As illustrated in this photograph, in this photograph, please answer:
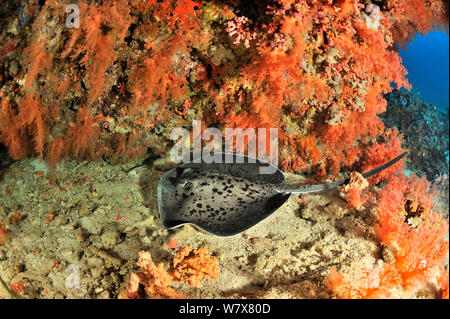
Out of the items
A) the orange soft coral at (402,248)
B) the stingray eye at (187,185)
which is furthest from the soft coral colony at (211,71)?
the stingray eye at (187,185)

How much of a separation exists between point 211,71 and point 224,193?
1666 mm

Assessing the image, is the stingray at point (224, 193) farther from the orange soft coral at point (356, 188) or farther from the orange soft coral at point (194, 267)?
the orange soft coral at point (194, 267)

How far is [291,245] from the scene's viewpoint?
333cm

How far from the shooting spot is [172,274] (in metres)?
2.88

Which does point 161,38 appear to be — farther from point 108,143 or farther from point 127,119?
point 108,143

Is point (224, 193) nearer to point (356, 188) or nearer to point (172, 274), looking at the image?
point (172, 274)

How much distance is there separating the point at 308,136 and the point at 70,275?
359cm
